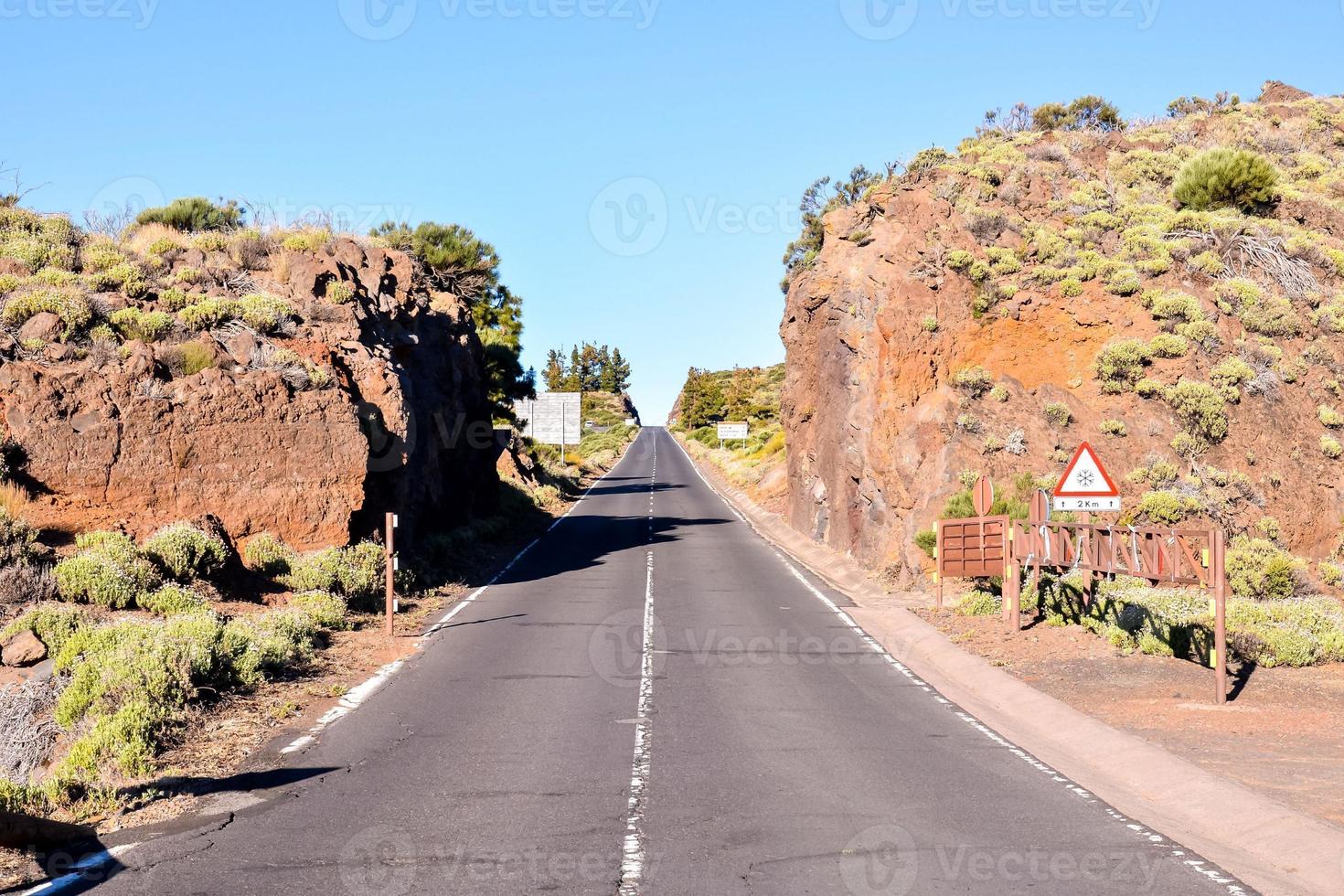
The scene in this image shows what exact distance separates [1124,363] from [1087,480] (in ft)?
44.6

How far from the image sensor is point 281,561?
55.2 ft

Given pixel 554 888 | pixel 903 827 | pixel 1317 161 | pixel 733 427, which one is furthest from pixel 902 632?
pixel 733 427

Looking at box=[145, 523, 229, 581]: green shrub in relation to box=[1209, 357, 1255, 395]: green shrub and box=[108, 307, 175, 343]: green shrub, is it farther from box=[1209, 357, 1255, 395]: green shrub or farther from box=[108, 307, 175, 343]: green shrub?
box=[1209, 357, 1255, 395]: green shrub

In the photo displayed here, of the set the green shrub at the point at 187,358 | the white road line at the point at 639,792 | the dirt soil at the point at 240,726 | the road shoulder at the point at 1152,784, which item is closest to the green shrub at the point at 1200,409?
the road shoulder at the point at 1152,784

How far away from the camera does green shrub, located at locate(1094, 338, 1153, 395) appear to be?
2516 cm

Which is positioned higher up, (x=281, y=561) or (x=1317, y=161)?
(x=1317, y=161)

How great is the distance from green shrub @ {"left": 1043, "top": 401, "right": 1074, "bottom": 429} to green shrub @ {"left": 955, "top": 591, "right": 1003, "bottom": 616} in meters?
7.52

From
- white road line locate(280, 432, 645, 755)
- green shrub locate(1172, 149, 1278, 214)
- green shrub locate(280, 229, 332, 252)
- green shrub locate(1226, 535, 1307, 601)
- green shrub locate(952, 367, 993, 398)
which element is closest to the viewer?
white road line locate(280, 432, 645, 755)

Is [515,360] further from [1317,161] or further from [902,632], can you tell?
[1317,161]

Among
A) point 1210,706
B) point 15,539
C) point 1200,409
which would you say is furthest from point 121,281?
point 1200,409

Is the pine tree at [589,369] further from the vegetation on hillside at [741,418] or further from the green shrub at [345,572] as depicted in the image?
the green shrub at [345,572]

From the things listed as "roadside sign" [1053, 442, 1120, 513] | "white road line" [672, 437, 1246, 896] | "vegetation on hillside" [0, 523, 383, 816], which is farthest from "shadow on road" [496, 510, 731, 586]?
"roadside sign" [1053, 442, 1120, 513]

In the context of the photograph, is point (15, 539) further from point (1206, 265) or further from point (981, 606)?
point (1206, 265)

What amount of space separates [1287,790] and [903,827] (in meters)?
3.48
